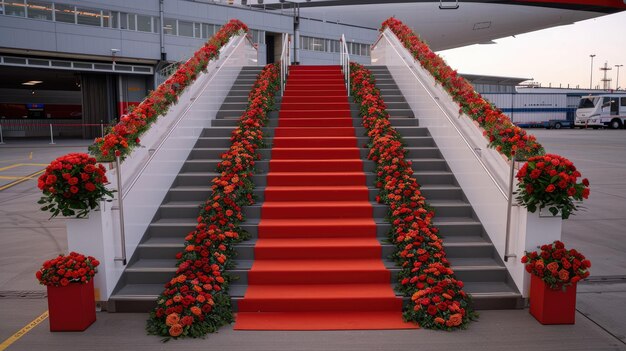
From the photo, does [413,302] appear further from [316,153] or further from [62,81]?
[62,81]


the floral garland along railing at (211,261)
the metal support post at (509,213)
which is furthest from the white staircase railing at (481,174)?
the floral garland along railing at (211,261)

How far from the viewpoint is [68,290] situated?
425 centimetres

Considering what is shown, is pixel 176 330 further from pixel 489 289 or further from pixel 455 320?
pixel 489 289

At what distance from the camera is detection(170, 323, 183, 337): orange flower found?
13.5 ft

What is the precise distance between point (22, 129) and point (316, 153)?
110 ft

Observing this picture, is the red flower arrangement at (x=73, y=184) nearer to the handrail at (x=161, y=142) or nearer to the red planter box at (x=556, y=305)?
the handrail at (x=161, y=142)

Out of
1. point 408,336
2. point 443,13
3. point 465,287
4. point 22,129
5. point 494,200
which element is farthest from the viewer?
point 443,13

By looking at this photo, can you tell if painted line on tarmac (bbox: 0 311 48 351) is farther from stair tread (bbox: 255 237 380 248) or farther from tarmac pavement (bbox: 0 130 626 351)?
stair tread (bbox: 255 237 380 248)

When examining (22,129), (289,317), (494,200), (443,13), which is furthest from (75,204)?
(443,13)

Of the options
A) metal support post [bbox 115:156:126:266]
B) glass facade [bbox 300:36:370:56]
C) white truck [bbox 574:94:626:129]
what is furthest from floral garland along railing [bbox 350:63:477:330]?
white truck [bbox 574:94:626:129]

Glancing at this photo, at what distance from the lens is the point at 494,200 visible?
17.8 feet

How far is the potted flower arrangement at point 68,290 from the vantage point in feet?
13.7

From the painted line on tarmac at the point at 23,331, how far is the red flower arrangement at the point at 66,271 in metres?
0.55

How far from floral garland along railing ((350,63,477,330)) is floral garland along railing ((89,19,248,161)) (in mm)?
3229
